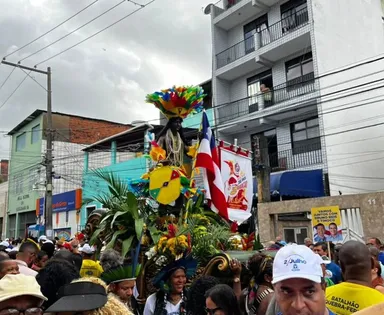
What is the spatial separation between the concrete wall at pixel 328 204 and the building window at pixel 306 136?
5034mm

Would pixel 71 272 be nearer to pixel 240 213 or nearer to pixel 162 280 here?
pixel 162 280

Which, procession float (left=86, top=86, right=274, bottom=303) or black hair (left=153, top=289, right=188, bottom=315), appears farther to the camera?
procession float (left=86, top=86, right=274, bottom=303)

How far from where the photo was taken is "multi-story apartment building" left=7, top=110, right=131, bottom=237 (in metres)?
29.3

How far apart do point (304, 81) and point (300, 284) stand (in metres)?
15.5

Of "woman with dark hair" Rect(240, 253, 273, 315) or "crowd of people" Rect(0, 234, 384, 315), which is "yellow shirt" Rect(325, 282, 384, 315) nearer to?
"crowd of people" Rect(0, 234, 384, 315)

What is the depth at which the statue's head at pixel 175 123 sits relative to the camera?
588cm

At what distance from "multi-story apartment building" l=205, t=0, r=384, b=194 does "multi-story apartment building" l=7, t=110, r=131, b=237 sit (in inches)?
555

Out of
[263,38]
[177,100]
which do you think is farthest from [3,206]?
[177,100]

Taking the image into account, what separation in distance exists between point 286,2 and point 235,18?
2.92m

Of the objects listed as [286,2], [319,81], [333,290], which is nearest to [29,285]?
[333,290]

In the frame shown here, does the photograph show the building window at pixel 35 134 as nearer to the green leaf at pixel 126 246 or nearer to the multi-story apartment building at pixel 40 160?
the multi-story apartment building at pixel 40 160

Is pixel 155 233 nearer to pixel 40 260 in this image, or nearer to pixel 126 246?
pixel 126 246

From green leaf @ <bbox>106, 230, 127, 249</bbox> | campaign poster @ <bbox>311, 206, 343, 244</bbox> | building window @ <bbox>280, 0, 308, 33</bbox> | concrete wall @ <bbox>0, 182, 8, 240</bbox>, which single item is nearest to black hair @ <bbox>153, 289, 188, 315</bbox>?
green leaf @ <bbox>106, 230, 127, 249</bbox>

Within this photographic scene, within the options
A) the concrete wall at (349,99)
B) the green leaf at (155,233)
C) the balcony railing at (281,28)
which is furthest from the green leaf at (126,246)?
the balcony railing at (281,28)
